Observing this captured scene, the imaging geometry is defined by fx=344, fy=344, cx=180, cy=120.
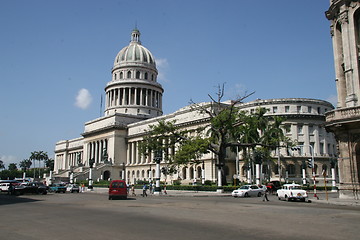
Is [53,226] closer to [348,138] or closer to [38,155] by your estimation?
[348,138]

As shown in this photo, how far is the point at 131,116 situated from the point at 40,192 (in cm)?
5933

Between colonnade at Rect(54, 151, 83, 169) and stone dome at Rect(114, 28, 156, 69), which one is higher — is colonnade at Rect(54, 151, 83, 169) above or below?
below

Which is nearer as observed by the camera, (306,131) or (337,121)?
(337,121)

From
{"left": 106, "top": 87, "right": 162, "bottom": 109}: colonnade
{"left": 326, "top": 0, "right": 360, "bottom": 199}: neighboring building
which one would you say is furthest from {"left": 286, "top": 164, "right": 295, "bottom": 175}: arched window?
{"left": 106, "top": 87, "right": 162, "bottom": 109}: colonnade

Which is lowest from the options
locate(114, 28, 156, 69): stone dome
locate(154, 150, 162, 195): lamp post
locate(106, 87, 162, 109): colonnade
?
locate(154, 150, 162, 195): lamp post

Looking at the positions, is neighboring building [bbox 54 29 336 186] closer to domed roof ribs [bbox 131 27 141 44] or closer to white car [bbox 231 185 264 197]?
domed roof ribs [bbox 131 27 141 44]

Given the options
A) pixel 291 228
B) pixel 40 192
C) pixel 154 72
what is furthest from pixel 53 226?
pixel 154 72

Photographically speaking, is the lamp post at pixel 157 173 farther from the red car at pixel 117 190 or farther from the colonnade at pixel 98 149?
the colonnade at pixel 98 149

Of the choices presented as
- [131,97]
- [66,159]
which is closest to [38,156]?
[66,159]

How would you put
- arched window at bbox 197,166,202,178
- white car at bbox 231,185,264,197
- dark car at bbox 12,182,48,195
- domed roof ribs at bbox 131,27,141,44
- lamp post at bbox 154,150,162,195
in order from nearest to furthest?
white car at bbox 231,185,264,197
dark car at bbox 12,182,48,195
lamp post at bbox 154,150,162,195
arched window at bbox 197,166,202,178
domed roof ribs at bbox 131,27,141,44

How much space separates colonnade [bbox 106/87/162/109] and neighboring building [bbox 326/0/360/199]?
263ft

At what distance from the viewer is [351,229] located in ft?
39.9

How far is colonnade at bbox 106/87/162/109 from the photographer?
10812cm

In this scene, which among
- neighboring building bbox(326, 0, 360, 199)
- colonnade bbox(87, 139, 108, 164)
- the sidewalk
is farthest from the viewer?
colonnade bbox(87, 139, 108, 164)
